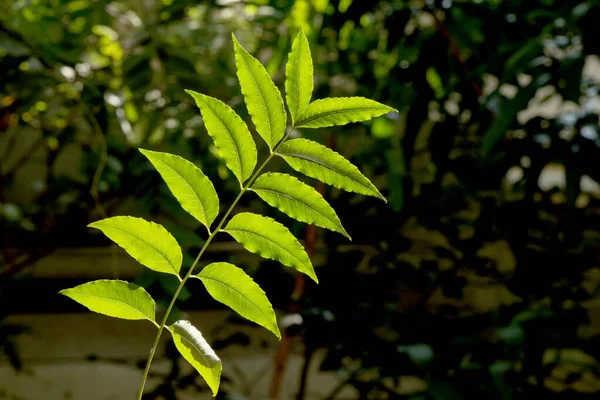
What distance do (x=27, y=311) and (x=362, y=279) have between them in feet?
3.63

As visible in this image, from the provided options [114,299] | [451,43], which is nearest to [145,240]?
[114,299]

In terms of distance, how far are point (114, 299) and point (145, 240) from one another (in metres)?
0.03

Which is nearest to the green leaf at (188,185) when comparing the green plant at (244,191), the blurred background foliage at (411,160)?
the green plant at (244,191)

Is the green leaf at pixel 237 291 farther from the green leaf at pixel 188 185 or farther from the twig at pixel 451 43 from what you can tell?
the twig at pixel 451 43

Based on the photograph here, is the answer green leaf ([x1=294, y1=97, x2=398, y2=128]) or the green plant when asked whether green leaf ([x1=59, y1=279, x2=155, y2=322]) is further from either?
green leaf ([x1=294, y1=97, x2=398, y2=128])

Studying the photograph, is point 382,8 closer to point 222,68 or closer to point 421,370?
point 222,68

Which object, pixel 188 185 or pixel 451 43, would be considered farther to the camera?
pixel 451 43

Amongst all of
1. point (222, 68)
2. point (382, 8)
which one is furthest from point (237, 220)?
point (222, 68)

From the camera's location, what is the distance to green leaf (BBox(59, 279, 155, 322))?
0.77 feet

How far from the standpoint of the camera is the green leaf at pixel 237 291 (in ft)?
0.83

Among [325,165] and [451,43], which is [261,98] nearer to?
[325,165]

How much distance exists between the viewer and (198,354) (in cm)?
24

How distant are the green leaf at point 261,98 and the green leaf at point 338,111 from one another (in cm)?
1

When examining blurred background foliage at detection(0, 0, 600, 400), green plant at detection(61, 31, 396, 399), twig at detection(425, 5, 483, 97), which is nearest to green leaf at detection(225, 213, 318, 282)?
green plant at detection(61, 31, 396, 399)
